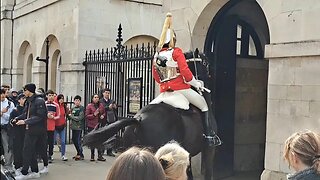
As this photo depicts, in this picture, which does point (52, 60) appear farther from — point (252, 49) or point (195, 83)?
point (195, 83)

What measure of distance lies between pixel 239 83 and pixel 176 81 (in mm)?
4335

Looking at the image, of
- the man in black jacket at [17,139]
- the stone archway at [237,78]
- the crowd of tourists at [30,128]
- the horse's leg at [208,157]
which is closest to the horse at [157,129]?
the horse's leg at [208,157]

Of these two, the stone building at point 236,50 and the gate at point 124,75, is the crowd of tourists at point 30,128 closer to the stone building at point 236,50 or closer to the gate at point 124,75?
the gate at point 124,75

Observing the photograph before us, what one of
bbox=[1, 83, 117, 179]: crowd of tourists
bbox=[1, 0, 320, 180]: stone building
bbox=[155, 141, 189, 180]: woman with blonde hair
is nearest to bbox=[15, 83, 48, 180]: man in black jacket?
bbox=[1, 83, 117, 179]: crowd of tourists

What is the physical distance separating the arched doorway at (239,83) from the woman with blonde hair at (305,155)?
6495 mm

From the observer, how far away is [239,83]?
1066cm

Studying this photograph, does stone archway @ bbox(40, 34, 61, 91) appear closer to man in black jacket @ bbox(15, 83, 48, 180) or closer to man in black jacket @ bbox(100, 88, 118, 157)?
man in black jacket @ bbox(100, 88, 118, 157)

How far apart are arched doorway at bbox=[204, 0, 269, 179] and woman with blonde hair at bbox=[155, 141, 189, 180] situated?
22.0 feet

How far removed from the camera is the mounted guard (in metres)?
6.48

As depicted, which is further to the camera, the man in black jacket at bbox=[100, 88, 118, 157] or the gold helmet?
the man in black jacket at bbox=[100, 88, 118, 157]

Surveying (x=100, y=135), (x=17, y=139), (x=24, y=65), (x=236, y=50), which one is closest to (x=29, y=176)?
(x=17, y=139)

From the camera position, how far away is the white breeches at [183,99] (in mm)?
6414

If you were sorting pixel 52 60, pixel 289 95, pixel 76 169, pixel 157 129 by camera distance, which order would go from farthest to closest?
pixel 52 60, pixel 76 169, pixel 289 95, pixel 157 129

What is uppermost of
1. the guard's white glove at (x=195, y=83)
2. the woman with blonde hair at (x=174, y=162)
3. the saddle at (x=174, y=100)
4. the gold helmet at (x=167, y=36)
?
the gold helmet at (x=167, y=36)
